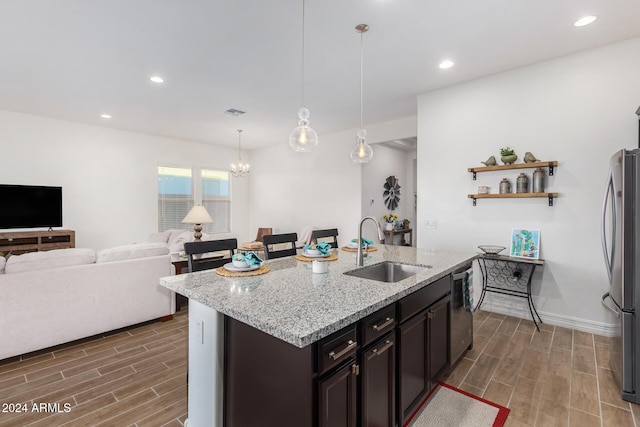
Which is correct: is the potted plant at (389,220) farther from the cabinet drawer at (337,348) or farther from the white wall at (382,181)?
the cabinet drawer at (337,348)

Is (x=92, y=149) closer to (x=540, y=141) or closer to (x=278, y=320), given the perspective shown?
(x=278, y=320)

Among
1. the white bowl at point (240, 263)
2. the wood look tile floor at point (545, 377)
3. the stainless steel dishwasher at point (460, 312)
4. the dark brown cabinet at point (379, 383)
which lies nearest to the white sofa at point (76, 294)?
the white bowl at point (240, 263)

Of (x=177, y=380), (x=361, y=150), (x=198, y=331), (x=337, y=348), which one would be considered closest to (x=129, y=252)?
(x=177, y=380)

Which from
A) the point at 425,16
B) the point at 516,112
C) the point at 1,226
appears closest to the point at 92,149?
the point at 1,226

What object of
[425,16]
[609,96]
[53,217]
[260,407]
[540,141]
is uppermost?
[425,16]

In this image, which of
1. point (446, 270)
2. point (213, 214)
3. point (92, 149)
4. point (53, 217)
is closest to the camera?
point (446, 270)

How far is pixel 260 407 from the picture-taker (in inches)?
53.2

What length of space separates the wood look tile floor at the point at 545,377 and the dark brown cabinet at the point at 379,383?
91 centimetres

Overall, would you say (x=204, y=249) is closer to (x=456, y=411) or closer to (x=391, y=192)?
(x=456, y=411)

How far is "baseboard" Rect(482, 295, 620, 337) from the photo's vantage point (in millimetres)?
3045

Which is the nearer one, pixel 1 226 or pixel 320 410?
pixel 320 410

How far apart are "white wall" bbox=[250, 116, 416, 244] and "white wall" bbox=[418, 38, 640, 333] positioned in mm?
1632

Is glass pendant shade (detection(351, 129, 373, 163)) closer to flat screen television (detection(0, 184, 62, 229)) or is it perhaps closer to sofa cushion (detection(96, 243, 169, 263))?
sofa cushion (detection(96, 243, 169, 263))

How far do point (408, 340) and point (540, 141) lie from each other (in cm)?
298
